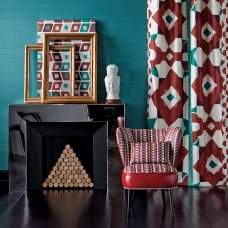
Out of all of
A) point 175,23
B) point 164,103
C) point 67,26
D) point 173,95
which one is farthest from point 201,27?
point 67,26

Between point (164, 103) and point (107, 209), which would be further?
point (164, 103)

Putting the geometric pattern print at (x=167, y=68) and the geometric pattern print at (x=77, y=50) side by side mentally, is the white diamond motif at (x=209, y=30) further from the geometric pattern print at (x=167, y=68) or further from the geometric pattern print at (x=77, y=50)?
the geometric pattern print at (x=77, y=50)

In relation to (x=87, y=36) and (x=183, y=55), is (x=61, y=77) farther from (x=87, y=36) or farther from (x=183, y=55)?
(x=183, y=55)

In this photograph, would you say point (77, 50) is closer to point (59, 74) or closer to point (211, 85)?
point (59, 74)

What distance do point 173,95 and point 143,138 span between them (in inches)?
41.7

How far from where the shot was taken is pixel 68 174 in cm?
511

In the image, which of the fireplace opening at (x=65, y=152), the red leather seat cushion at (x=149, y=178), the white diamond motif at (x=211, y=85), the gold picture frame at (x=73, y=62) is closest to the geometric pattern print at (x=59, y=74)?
the gold picture frame at (x=73, y=62)

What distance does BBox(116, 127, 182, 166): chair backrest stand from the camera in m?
4.07

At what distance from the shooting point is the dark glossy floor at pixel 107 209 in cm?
355

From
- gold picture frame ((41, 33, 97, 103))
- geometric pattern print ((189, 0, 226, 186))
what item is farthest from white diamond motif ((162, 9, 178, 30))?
gold picture frame ((41, 33, 97, 103))

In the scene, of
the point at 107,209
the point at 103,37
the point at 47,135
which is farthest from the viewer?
the point at 103,37

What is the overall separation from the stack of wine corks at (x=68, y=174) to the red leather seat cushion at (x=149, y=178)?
1428 mm

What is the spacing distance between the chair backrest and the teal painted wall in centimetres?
109

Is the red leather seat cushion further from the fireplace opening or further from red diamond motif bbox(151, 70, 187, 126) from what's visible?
red diamond motif bbox(151, 70, 187, 126)
